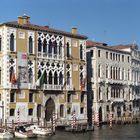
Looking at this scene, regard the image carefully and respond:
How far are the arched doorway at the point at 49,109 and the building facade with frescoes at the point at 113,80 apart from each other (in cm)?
567

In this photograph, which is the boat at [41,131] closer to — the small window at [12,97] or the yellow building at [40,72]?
the yellow building at [40,72]

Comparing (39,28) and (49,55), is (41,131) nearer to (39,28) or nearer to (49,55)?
(49,55)

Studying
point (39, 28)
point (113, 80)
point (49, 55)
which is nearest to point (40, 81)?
point (49, 55)

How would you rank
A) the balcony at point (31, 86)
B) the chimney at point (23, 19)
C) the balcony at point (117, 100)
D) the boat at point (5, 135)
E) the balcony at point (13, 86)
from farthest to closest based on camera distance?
1. the balcony at point (117, 100)
2. the chimney at point (23, 19)
3. the balcony at point (31, 86)
4. the balcony at point (13, 86)
5. the boat at point (5, 135)

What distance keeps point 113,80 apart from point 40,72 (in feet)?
42.3

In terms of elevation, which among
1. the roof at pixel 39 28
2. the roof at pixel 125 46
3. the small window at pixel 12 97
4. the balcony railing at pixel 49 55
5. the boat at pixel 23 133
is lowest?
the boat at pixel 23 133

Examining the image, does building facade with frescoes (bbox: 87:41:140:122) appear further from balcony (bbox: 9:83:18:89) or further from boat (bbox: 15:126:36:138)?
boat (bbox: 15:126:36:138)

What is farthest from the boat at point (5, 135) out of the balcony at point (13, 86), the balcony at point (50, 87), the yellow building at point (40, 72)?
the balcony at point (50, 87)

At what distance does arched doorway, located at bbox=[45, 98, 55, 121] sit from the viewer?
3925cm

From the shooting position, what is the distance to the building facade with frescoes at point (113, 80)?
1841 inches

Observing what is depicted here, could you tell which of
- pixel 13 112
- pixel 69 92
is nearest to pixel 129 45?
pixel 69 92

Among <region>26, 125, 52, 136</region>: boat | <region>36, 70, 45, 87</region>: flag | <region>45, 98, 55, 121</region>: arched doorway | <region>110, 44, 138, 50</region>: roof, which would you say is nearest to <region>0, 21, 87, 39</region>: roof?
<region>36, 70, 45, 87</region>: flag

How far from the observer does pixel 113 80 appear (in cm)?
4900

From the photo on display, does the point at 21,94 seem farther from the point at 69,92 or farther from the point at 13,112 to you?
the point at 69,92
